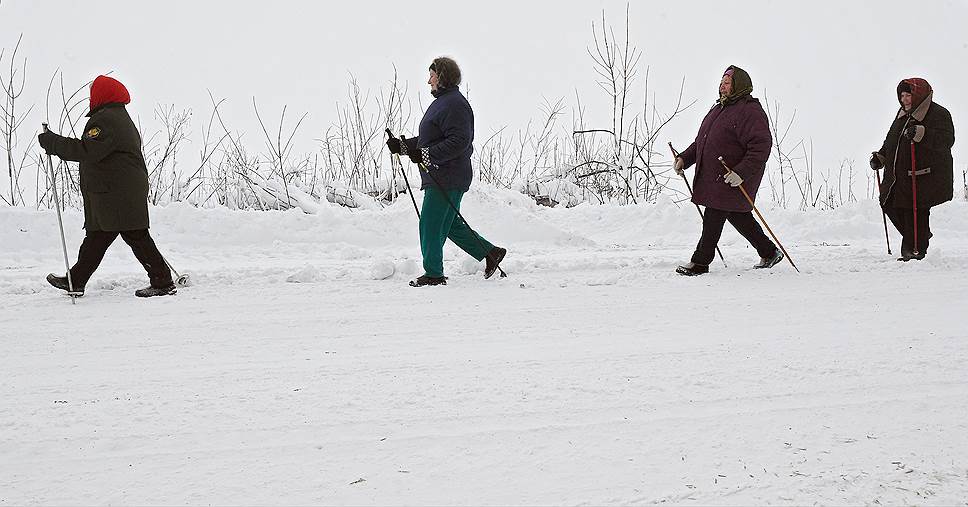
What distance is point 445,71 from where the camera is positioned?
6004 millimetres

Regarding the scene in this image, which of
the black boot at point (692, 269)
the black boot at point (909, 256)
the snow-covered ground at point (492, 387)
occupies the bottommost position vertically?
the snow-covered ground at point (492, 387)

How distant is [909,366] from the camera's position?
3.65 m

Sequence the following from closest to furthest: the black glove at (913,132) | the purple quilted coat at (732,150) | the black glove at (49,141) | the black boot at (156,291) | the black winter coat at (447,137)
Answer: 1. the black glove at (49,141)
2. the black boot at (156,291)
3. the black winter coat at (447,137)
4. the purple quilted coat at (732,150)
5. the black glove at (913,132)

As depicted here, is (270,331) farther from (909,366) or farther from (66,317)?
(909,366)

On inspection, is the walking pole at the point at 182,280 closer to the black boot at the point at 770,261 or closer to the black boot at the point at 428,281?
the black boot at the point at 428,281

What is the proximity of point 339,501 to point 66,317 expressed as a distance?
3403 mm

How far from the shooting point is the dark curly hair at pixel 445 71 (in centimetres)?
599

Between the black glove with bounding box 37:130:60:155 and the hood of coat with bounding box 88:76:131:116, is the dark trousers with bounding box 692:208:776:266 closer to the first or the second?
the hood of coat with bounding box 88:76:131:116

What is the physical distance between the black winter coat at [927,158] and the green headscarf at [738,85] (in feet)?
5.13

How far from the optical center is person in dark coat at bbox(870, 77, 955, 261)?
6.84m

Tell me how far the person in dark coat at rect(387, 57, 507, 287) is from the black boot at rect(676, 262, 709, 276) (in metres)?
1.78

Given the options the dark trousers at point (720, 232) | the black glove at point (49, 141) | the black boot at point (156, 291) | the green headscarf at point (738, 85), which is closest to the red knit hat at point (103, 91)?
the black glove at point (49, 141)

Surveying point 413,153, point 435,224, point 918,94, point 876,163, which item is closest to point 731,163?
point 876,163

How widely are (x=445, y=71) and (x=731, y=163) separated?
2346 millimetres
